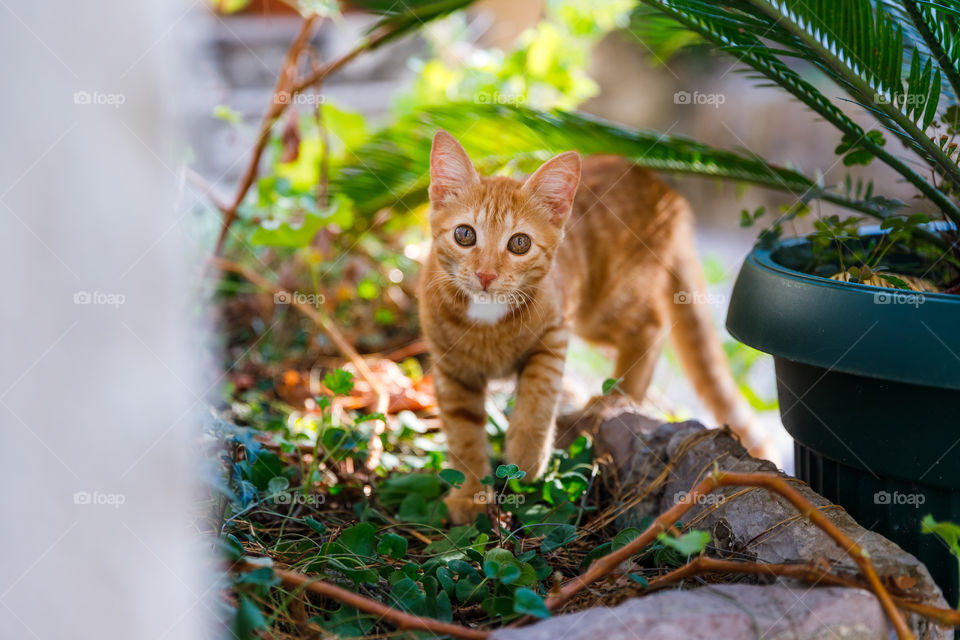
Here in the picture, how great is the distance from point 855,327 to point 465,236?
A: 1005mm

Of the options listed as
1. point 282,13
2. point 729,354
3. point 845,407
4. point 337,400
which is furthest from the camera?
point 282,13

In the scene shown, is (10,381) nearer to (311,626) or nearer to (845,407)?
(311,626)

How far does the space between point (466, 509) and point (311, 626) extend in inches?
29.8

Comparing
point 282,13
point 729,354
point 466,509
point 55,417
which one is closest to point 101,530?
point 55,417

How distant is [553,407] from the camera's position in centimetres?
208

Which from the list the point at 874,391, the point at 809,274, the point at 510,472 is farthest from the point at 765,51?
the point at 510,472

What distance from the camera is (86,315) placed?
94cm

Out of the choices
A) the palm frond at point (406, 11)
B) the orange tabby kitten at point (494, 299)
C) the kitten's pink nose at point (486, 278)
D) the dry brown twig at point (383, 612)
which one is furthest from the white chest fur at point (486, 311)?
the palm frond at point (406, 11)

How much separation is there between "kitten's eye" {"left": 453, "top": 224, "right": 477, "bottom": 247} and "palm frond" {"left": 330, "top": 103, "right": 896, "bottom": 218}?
2.25 feet

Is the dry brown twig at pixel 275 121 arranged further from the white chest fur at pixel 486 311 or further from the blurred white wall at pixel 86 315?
the blurred white wall at pixel 86 315

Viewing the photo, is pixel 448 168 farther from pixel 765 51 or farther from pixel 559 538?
pixel 559 538

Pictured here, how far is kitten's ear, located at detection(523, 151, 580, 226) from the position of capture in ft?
6.42

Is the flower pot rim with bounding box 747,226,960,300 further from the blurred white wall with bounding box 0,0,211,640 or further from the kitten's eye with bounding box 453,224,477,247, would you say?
the blurred white wall with bounding box 0,0,211,640

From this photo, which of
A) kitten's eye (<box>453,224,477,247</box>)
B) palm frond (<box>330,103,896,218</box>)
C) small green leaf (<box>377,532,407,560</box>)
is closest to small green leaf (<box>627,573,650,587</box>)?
small green leaf (<box>377,532,407,560</box>)
